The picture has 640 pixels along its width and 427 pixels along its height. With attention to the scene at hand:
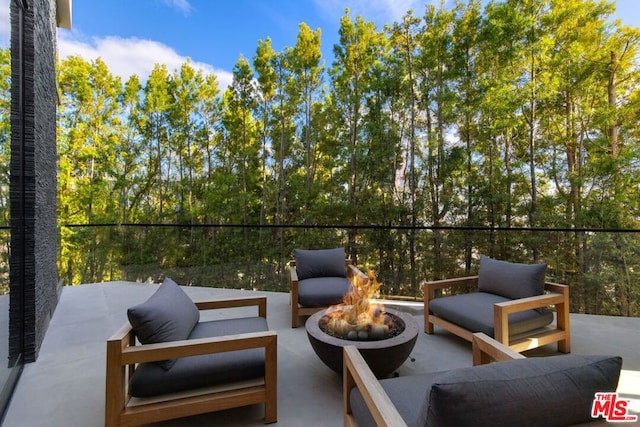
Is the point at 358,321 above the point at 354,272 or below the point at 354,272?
below

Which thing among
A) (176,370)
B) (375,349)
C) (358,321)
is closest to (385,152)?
(358,321)

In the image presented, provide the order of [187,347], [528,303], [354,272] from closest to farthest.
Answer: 1. [187,347]
2. [528,303]
3. [354,272]

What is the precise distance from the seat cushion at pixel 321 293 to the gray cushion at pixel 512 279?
1.36m

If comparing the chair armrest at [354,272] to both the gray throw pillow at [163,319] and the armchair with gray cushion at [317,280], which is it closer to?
the armchair with gray cushion at [317,280]

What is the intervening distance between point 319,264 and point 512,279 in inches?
77.5

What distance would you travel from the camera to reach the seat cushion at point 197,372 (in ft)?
5.31

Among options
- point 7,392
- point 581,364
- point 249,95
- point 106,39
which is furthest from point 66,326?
point 106,39

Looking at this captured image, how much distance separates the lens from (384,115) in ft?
24.8

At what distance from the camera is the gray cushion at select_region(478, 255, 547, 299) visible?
2.55 m

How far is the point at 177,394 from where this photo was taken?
5.45 ft

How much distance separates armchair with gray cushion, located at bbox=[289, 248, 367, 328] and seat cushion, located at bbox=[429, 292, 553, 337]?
0.91 meters

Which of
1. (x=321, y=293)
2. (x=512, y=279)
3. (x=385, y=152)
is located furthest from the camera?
(x=385, y=152)

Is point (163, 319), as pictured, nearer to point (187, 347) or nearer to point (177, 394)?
point (187, 347)

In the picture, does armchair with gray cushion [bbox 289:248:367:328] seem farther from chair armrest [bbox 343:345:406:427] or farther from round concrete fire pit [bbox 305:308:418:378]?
chair armrest [bbox 343:345:406:427]
